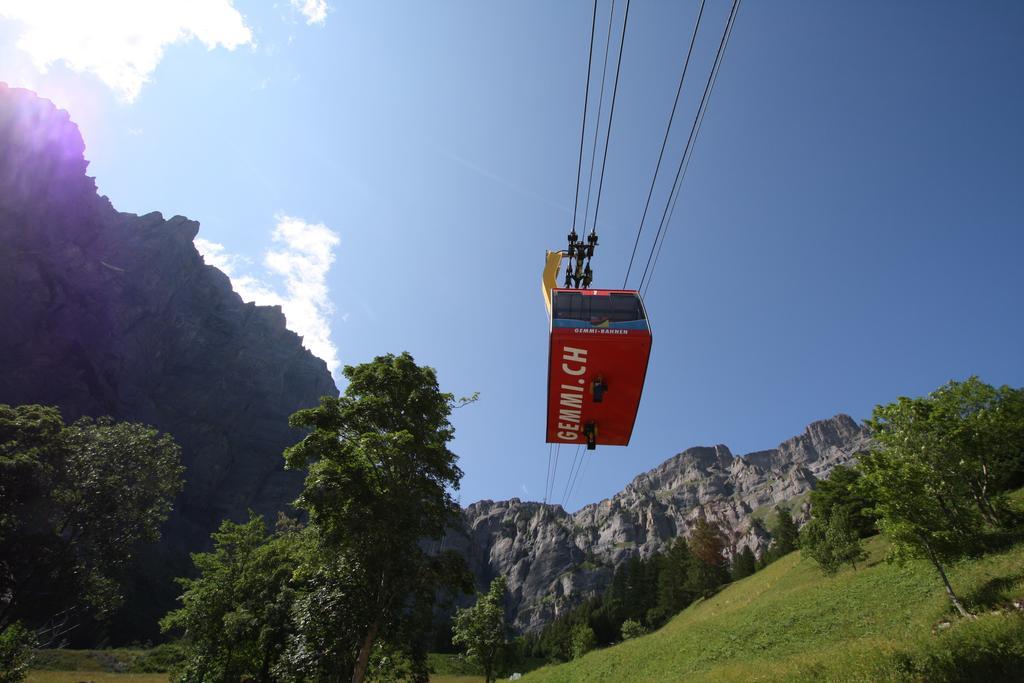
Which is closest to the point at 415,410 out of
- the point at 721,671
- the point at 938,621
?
the point at 721,671

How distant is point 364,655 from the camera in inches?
516

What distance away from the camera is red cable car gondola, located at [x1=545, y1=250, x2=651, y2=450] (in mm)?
12086

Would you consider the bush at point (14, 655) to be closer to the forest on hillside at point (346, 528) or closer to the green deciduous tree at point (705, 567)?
the forest on hillside at point (346, 528)

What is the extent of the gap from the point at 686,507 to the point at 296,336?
17055cm

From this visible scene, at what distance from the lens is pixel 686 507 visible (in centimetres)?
19938

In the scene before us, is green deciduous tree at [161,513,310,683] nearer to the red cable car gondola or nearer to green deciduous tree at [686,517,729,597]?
the red cable car gondola

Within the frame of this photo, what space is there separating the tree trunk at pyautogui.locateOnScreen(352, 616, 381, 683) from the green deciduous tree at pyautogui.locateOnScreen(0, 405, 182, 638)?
20.7 metres

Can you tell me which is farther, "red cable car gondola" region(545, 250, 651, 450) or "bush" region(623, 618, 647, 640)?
"bush" region(623, 618, 647, 640)

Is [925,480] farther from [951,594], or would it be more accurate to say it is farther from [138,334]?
[138,334]

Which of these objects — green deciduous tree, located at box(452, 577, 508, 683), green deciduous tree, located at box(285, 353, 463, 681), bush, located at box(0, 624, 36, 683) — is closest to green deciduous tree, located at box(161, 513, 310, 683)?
bush, located at box(0, 624, 36, 683)

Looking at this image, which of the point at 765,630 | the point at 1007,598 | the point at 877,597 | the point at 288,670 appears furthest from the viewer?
the point at 765,630

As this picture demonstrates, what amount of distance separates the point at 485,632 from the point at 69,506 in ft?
82.5

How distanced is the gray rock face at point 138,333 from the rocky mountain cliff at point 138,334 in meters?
0.27

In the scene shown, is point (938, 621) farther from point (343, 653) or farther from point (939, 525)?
point (343, 653)
